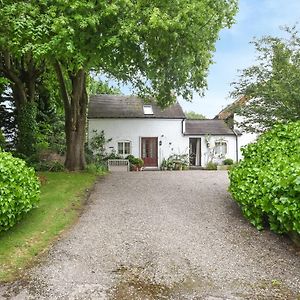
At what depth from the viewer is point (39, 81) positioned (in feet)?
76.7

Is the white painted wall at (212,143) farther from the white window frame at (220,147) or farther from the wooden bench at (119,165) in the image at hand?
the wooden bench at (119,165)

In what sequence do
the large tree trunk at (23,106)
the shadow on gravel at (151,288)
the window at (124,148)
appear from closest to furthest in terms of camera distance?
1. the shadow on gravel at (151,288)
2. the large tree trunk at (23,106)
3. the window at (124,148)

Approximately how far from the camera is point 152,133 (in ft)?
86.8

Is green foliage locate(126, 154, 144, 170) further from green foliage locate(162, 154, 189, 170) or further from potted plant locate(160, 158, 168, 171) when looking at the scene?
green foliage locate(162, 154, 189, 170)

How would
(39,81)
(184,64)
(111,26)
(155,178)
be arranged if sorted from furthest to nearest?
(39,81), (155,178), (184,64), (111,26)

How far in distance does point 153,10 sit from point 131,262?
7.84m


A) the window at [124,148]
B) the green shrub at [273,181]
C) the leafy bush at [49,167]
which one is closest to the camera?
the green shrub at [273,181]

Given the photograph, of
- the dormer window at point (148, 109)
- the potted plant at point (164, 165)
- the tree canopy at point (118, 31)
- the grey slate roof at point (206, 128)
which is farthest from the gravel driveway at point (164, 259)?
the grey slate roof at point (206, 128)

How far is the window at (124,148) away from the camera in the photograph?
2606cm

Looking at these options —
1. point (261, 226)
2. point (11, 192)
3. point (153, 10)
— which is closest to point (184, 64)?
point (153, 10)

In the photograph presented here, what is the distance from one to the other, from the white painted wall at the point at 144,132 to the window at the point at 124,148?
0.30 meters

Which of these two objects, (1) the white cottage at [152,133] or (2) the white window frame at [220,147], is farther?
(2) the white window frame at [220,147]

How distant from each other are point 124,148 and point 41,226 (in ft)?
59.4

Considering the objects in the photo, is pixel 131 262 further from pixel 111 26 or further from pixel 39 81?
pixel 39 81
